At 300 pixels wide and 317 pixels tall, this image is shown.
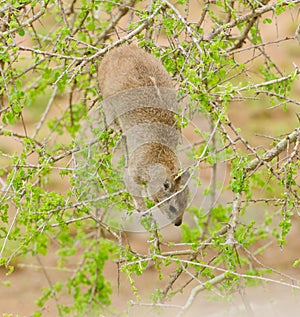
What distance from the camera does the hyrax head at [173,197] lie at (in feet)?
11.4

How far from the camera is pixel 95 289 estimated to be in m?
4.32

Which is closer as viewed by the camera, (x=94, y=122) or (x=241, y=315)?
(x=241, y=315)

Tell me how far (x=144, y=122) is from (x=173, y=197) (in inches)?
15.1

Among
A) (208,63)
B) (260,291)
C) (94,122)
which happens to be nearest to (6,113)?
(94,122)

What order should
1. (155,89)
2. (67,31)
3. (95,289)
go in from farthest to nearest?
(95,289) < (155,89) < (67,31)

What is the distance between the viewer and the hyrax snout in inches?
135

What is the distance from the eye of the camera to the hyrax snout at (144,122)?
3.43 metres

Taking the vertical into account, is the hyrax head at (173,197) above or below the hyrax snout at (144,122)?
below

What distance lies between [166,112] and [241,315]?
3.25 ft

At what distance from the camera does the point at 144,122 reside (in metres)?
3.53

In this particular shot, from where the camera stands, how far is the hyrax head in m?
3.47

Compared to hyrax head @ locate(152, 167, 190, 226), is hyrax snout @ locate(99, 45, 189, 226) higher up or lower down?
higher up

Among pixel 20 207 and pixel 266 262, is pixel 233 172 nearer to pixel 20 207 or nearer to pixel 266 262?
pixel 20 207

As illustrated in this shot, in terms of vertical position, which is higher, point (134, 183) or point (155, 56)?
point (155, 56)
